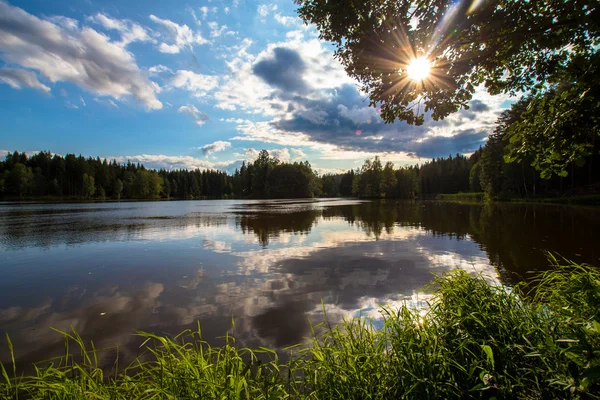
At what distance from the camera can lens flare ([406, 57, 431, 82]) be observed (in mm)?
4977

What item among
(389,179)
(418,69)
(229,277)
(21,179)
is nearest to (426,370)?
(418,69)

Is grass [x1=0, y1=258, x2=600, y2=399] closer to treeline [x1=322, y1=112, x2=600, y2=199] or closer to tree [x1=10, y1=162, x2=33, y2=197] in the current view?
treeline [x1=322, y1=112, x2=600, y2=199]

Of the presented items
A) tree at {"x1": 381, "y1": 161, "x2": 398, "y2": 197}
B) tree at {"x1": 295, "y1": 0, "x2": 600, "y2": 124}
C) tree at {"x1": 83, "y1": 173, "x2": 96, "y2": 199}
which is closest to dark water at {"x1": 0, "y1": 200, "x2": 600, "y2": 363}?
tree at {"x1": 295, "y1": 0, "x2": 600, "y2": 124}

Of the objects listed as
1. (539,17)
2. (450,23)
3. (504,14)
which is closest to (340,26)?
(450,23)

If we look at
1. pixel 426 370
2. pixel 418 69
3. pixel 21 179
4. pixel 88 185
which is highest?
pixel 21 179

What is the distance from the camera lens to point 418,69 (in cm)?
522

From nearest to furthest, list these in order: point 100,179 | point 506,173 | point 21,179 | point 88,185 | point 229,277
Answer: point 229,277 → point 506,173 → point 21,179 → point 88,185 → point 100,179

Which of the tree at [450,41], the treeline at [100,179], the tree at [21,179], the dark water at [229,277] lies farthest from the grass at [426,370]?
the tree at [21,179]

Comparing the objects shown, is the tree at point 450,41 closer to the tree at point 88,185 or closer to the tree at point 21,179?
the tree at point 88,185

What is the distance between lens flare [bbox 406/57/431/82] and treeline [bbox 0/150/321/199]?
352ft

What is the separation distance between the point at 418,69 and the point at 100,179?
5484 inches

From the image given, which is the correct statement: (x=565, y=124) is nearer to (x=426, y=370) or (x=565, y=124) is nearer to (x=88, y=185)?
(x=426, y=370)

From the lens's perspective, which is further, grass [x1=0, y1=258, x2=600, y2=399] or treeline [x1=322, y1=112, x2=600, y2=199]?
treeline [x1=322, y1=112, x2=600, y2=199]

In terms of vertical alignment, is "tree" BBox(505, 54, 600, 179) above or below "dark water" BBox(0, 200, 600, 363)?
above
